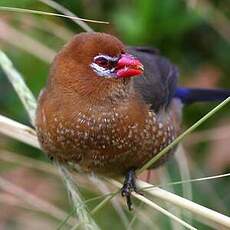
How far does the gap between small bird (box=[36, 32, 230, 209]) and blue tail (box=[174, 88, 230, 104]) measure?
664 millimetres

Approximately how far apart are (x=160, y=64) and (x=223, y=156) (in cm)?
102

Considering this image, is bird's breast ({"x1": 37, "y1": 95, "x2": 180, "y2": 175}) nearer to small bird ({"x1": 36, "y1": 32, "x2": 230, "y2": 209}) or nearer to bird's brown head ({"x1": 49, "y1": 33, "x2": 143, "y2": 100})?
small bird ({"x1": 36, "y1": 32, "x2": 230, "y2": 209})

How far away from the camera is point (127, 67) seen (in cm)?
283

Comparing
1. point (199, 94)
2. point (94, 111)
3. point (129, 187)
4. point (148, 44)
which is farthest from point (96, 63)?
point (199, 94)

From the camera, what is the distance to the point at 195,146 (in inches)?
158

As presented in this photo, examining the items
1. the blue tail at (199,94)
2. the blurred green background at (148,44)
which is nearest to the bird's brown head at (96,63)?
the blurred green background at (148,44)

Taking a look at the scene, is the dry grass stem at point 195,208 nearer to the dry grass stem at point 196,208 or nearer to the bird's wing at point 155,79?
the dry grass stem at point 196,208

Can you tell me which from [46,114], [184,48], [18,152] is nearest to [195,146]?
[184,48]

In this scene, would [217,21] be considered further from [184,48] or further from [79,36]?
[79,36]

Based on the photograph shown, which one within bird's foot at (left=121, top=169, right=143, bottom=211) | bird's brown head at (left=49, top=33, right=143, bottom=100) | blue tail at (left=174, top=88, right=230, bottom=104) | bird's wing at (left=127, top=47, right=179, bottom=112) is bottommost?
blue tail at (left=174, top=88, right=230, bottom=104)

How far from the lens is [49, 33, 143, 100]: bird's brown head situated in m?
2.84

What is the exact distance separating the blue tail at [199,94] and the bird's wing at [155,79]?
0.17 m

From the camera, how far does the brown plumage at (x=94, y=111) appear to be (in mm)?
2859

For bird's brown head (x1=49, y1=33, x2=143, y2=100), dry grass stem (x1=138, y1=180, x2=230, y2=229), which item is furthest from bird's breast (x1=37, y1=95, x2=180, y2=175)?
dry grass stem (x1=138, y1=180, x2=230, y2=229)
